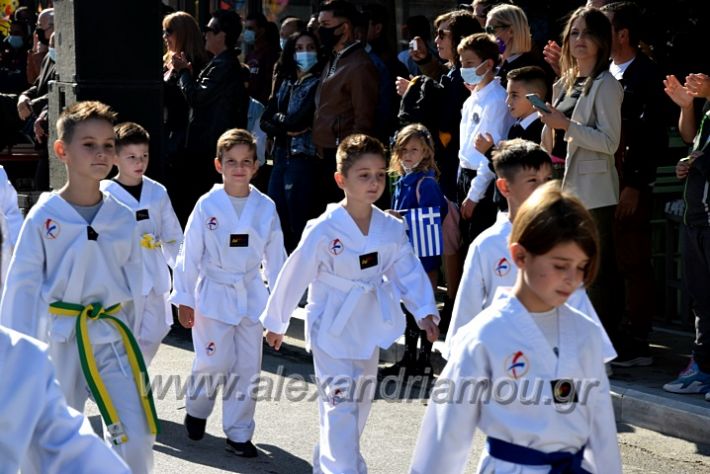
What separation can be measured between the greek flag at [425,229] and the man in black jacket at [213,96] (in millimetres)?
2993

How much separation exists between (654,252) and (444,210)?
190 centimetres

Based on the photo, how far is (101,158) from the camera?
5.88 m

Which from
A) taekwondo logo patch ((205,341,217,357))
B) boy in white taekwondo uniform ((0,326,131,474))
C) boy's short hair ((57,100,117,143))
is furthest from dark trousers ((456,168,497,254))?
boy in white taekwondo uniform ((0,326,131,474))

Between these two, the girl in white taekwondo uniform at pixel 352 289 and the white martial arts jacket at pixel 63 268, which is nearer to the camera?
the white martial arts jacket at pixel 63 268

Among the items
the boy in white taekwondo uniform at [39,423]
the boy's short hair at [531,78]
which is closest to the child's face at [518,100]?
the boy's short hair at [531,78]

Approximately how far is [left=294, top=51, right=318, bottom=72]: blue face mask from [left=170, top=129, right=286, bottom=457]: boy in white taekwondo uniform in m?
3.07

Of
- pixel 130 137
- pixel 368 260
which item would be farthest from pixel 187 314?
pixel 368 260

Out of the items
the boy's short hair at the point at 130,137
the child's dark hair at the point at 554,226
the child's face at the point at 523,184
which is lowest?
the child's dark hair at the point at 554,226

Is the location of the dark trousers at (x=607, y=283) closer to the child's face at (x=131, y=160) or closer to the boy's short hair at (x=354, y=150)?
the boy's short hair at (x=354, y=150)

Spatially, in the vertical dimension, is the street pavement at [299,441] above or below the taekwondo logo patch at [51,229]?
below

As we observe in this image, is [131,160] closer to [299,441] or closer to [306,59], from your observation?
[299,441]

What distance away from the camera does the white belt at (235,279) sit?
731cm

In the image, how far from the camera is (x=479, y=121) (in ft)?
27.9

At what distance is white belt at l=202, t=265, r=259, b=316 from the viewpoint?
7309 millimetres
